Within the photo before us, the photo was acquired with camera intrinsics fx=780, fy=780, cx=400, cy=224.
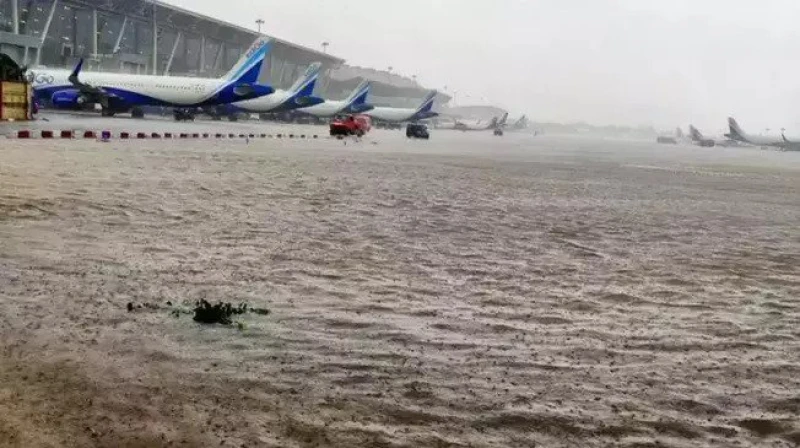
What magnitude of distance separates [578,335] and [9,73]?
51343 mm

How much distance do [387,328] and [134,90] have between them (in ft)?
257

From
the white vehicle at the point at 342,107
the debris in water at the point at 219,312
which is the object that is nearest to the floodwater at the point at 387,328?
the debris in water at the point at 219,312

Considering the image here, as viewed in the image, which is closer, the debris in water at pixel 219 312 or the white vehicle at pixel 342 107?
the debris in water at pixel 219 312

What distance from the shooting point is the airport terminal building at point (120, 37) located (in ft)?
322

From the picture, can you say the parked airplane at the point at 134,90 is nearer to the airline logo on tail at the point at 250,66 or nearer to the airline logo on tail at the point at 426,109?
the airline logo on tail at the point at 250,66

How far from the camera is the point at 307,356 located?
6309mm

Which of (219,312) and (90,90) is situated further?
(90,90)

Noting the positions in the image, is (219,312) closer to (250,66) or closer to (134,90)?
(134,90)

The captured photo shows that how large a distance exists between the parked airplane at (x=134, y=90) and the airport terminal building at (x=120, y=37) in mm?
14611

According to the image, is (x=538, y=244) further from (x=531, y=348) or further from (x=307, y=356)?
(x=307, y=356)

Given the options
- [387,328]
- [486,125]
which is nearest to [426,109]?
[486,125]

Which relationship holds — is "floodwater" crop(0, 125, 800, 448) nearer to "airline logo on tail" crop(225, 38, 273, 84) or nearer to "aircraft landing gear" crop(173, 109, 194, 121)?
"airline logo on tail" crop(225, 38, 273, 84)

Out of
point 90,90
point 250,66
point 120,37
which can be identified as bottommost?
point 90,90

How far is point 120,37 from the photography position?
117125 millimetres
